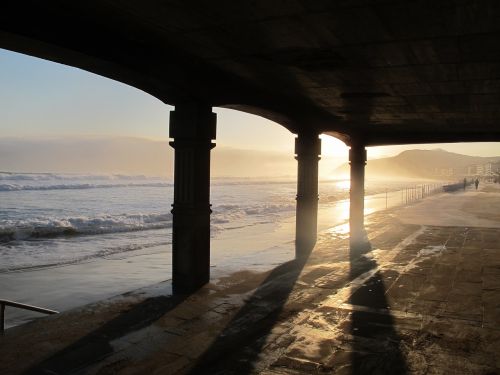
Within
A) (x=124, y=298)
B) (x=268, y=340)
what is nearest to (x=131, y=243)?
(x=124, y=298)

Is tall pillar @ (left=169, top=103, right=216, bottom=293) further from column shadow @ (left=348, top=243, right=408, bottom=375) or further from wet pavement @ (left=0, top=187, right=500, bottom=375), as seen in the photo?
column shadow @ (left=348, top=243, right=408, bottom=375)

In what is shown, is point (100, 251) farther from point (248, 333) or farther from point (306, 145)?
point (248, 333)

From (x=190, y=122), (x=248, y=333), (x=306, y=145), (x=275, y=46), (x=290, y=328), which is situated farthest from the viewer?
(x=306, y=145)

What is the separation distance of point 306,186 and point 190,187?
6333mm

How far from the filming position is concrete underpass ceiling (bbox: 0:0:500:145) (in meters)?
5.32

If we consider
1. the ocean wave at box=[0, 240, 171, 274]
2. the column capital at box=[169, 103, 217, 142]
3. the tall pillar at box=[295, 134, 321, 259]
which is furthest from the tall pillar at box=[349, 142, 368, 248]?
the column capital at box=[169, 103, 217, 142]

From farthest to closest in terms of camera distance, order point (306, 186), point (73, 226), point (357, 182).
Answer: point (73, 226), point (357, 182), point (306, 186)

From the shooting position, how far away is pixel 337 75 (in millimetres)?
8641

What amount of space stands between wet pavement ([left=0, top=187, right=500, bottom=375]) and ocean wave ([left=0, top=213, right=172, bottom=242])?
48.9 feet

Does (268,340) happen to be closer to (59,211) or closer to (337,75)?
(337,75)

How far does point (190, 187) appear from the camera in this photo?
29.3 ft

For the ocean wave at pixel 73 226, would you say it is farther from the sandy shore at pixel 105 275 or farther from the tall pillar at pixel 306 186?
the tall pillar at pixel 306 186

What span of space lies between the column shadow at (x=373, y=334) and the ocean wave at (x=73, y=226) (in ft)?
55.5

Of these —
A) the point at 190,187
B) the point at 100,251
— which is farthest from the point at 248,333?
the point at 100,251
